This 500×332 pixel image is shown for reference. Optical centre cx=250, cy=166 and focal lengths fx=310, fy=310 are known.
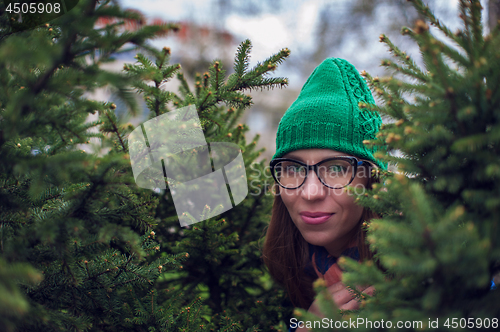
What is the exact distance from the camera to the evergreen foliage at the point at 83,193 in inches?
34.3

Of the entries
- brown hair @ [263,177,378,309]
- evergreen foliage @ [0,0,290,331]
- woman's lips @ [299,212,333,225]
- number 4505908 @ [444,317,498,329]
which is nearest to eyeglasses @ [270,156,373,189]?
woman's lips @ [299,212,333,225]

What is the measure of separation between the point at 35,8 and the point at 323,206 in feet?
4.97

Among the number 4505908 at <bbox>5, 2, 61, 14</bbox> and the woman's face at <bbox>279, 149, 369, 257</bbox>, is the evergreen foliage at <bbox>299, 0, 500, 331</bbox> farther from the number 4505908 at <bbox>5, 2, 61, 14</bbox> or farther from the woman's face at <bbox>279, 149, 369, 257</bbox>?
the number 4505908 at <bbox>5, 2, 61, 14</bbox>

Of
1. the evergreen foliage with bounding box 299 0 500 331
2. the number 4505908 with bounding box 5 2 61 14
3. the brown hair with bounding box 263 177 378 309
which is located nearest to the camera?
the evergreen foliage with bounding box 299 0 500 331

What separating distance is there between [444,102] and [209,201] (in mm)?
1632

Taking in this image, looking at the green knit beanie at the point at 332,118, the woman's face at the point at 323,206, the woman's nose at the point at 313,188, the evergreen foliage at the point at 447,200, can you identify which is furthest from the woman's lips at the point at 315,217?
the evergreen foliage at the point at 447,200

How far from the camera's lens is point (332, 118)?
1.75 meters

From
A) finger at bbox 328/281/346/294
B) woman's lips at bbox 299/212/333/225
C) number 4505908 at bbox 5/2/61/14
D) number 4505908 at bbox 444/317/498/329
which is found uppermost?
number 4505908 at bbox 5/2/61/14

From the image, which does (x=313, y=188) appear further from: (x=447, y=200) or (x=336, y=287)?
(x=447, y=200)

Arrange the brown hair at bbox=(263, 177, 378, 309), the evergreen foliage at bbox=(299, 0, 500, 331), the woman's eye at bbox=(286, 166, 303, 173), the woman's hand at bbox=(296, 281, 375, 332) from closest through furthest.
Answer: the evergreen foliage at bbox=(299, 0, 500, 331) < the woman's hand at bbox=(296, 281, 375, 332) < the woman's eye at bbox=(286, 166, 303, 173) < the brown hair at bbox=(263, 177, 378, 309)

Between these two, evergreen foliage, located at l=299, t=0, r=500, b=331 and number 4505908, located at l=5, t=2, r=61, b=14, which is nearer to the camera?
evergreen foliage, located at l=299, t=0, r=500, b=331

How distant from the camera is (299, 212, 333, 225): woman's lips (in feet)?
5.72

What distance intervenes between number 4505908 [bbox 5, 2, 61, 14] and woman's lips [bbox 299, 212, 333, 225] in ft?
4.79

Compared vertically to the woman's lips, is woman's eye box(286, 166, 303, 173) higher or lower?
higher
